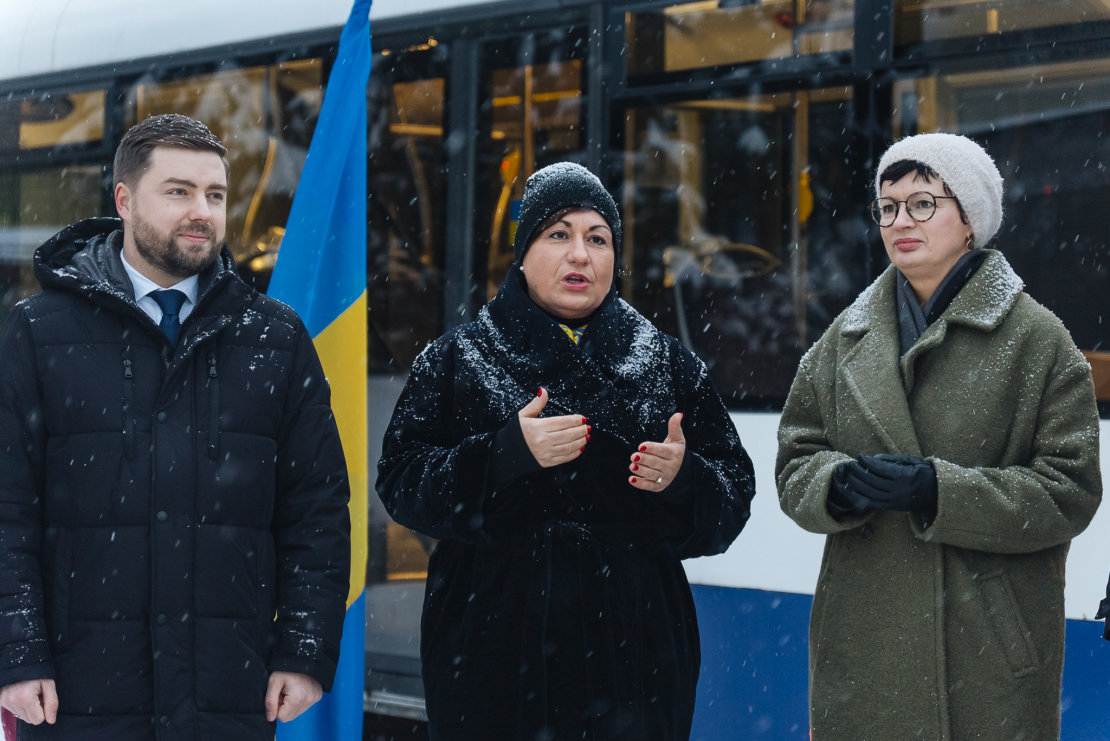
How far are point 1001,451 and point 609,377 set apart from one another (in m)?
0.88

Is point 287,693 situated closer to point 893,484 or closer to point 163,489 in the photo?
point 163,489

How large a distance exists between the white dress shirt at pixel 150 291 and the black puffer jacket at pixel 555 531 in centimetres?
54

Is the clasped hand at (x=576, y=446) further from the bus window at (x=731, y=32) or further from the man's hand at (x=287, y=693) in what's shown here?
the bus window at (x=731, y=32)


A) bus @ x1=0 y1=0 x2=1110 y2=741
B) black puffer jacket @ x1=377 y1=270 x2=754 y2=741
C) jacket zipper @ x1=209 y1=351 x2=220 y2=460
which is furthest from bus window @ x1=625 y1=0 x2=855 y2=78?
jacket zipper @ x1=209 y1=351 x2=220 y2=460

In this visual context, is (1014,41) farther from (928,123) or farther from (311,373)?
(311,373)

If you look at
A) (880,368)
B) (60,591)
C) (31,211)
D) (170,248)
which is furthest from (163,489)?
(31,211)

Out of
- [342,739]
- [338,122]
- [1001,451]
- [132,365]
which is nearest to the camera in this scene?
[132,365]

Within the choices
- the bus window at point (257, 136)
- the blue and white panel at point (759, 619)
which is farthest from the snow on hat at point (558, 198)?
the bus window at point (257, 136)

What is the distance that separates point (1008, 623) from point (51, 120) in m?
4.95

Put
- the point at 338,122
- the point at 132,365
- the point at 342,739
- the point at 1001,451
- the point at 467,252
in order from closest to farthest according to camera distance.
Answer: the point at 132,365, the point at 1001,451, the point at 342,739, the point at 338,122, the point at 467,252

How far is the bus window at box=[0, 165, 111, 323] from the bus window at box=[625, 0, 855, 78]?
2.87 meters

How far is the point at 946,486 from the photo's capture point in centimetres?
253

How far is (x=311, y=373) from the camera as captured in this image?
2703 millimetres

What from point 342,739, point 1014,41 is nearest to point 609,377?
point 342,739
